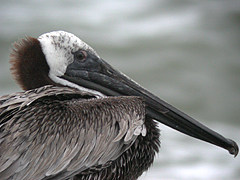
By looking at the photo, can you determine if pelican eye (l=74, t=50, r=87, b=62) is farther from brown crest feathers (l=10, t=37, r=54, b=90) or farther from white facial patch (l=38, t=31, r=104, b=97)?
brown crest feathers (l=10, t=37, r=54, b=90)

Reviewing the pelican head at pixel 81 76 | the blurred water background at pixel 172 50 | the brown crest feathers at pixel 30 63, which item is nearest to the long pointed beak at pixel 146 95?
the pelican head at pixel 81 76

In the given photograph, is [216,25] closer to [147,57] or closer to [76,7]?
[147,57]

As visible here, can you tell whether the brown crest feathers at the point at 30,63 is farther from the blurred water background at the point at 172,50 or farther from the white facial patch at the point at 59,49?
the blurred water background at the point at 172,50

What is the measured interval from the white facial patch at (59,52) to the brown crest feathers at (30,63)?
50 millimetres

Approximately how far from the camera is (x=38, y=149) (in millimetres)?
3459

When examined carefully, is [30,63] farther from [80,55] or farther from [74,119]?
[74,119]

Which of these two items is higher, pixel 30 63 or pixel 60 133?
pixel 30 63

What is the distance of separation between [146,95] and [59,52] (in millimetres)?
809

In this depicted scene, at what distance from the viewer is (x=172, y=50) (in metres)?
10.9

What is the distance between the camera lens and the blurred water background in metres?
8.56

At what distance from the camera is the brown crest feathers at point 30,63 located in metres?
4.03

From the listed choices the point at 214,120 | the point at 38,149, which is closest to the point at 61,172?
the point at 38,149

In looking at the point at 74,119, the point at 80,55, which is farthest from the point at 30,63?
the point at 74,119

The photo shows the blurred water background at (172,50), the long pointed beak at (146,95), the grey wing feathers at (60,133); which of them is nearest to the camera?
the grey wing feathers at (60,133)
